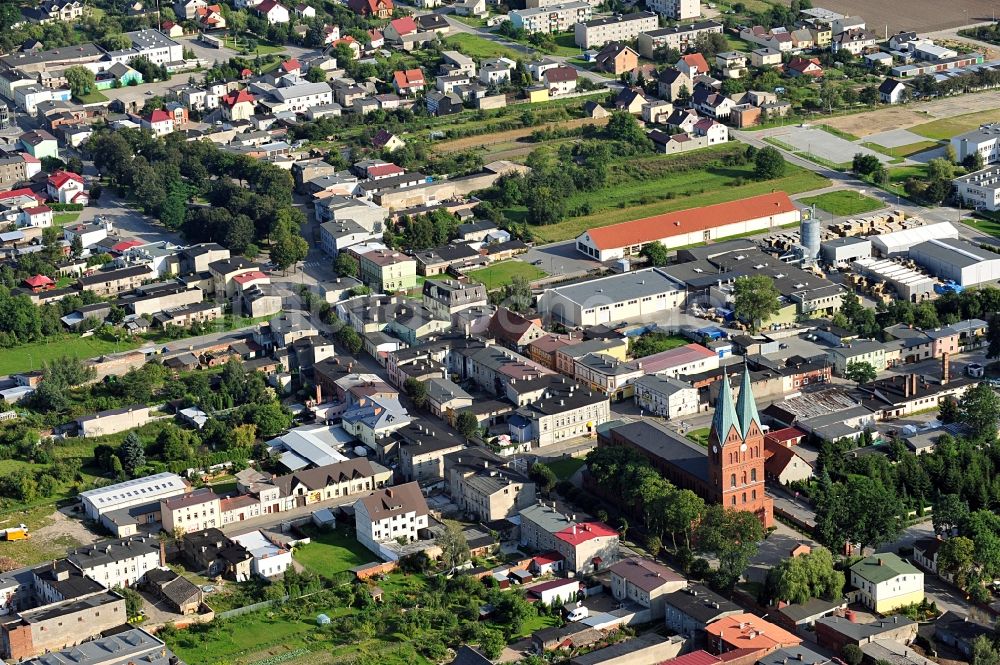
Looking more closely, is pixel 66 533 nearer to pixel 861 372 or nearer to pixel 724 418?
pixel 724 418

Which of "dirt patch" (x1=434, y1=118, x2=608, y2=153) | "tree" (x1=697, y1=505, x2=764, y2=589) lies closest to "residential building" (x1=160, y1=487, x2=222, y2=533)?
"tree" (x1=697, y1=505, x2=764, y2=589)

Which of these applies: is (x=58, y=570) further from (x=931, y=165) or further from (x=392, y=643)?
(x=931, y=165)

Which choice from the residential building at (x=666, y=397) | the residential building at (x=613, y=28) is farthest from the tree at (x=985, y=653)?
the residential building at (x=613, y=28)

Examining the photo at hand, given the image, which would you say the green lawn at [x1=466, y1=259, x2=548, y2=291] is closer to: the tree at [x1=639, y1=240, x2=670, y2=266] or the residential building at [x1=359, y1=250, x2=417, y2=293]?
the residential building at [x1=359, y1=250, x2=417, y2=293]

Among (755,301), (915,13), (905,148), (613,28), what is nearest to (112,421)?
(755,301)

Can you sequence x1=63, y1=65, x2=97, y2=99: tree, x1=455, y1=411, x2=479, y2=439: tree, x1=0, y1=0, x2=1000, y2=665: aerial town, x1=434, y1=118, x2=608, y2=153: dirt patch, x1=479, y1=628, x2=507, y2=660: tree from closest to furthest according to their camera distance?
x1=479, y1=628, x2=507, y2=660: tree < x1=0, y1=0, x2=1000, y2=665: aerial town < x1=455, y1=411, x2=479, y2=439: tree < x1=434, y1=118, x2=608, y2=153: dirt patch < x1=63, y1=65, x2=97, y2=99: tree

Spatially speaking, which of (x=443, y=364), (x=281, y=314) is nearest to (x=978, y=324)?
(x=443, y=364)
